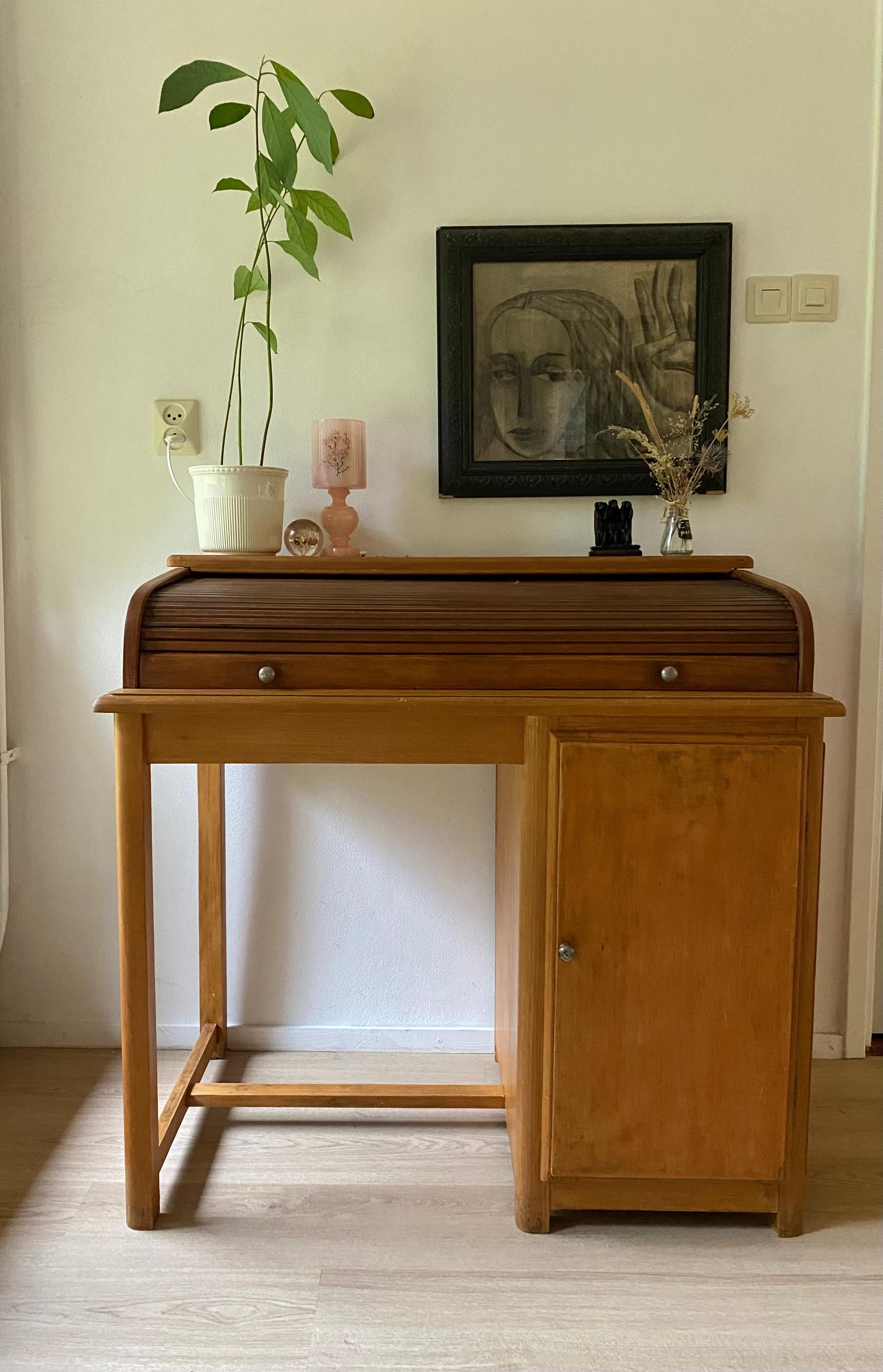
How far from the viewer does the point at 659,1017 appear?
56.6 inches

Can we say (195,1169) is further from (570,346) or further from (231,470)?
(570,346)

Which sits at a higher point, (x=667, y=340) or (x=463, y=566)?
(x=667, y=340)

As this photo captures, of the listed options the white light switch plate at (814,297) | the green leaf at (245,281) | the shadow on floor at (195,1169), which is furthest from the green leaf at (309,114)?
the shadow on floor at (195,1169)

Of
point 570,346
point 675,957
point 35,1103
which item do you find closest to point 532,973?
point 675,957

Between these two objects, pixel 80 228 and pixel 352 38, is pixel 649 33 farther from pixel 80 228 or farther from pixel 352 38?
pixel 80 228

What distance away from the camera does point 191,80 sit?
1.70 meters

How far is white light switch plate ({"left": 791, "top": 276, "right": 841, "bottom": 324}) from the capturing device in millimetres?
1890

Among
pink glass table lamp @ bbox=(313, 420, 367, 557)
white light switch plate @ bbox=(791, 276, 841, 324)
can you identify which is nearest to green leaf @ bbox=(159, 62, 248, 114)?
pink glass table lamp @ bbox=(313, 420, 367, 557)

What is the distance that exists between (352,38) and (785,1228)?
231 centimetres

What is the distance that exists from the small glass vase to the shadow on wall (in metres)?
0.62

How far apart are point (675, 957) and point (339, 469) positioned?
3.53 feet

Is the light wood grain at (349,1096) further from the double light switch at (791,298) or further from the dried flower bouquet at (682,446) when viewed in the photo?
the double light switch at (791,298)

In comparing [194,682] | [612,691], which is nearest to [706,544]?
[612,691]

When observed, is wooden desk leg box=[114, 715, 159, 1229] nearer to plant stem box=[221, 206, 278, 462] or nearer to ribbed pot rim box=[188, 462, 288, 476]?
ribbed pot rim box=[188, 462, 288, 476]
